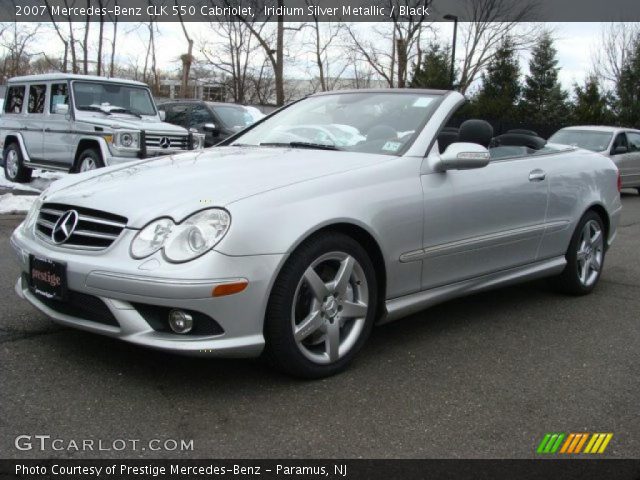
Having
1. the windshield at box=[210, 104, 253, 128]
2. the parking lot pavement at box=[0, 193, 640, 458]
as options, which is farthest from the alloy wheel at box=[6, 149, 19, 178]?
the parking lot pavement at box=[0, 193, 640, 458]

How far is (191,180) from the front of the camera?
3.29m

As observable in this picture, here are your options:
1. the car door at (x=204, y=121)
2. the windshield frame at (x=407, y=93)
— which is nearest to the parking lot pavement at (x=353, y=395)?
the windshield frame at (x=407, y=93)

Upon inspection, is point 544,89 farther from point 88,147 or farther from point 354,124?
point 354,124

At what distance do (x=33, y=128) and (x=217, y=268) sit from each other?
32.2 ft

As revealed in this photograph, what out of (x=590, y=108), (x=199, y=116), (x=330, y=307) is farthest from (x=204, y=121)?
(x=590, y=108)

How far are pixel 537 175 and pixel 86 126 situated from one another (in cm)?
753

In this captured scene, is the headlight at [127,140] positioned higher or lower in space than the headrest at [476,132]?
lower

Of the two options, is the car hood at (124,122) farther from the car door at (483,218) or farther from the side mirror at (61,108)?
the car door at (483,218)

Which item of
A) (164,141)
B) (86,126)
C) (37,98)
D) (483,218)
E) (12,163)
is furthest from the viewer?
(12,163)

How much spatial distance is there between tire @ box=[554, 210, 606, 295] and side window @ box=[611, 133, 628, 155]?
33.6 feet

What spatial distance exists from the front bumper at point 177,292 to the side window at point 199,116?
35.9 ft

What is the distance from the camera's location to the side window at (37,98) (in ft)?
36.5

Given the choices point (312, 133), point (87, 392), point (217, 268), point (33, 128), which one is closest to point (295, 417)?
point (217, 268)
